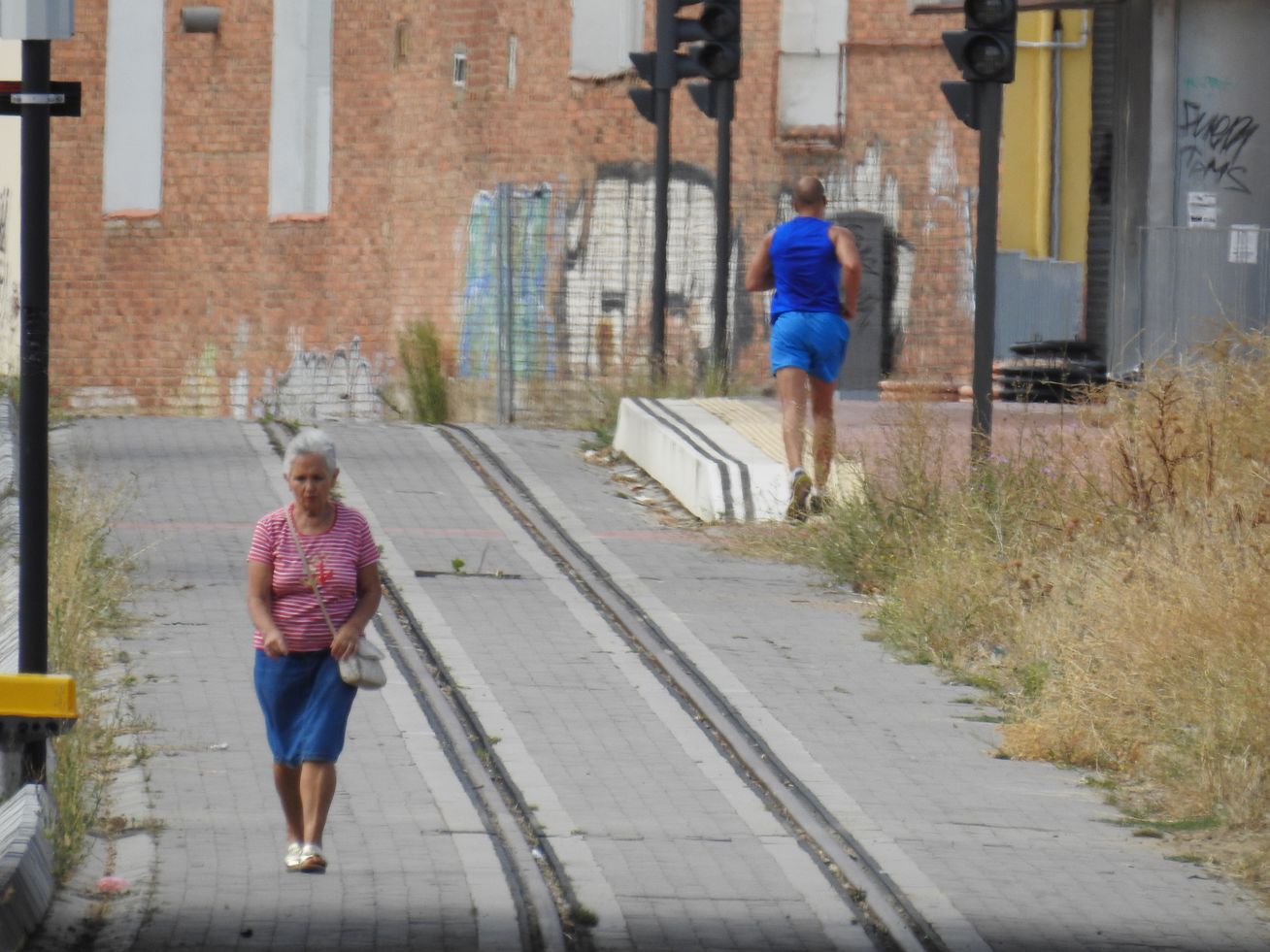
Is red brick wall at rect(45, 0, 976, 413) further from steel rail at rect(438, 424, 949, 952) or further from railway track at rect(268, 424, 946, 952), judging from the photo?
railway track at rect(268, 424, 946, 952)

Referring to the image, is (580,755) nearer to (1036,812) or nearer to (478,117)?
(1036,812)

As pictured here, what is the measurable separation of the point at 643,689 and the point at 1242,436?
3.86m

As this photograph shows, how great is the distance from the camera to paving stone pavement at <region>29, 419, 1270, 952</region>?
22.4 feet

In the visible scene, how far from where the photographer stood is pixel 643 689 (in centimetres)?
991

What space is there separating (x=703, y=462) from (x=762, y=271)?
129cm

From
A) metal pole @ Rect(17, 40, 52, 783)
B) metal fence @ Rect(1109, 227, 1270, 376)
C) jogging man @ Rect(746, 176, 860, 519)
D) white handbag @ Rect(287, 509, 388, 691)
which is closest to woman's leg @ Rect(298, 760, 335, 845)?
white handbag @ Rect(287, 509, 388, 691)

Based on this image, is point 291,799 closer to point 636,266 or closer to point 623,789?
point 623,789

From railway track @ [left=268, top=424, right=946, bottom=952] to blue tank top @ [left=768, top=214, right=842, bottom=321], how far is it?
6.79 feet

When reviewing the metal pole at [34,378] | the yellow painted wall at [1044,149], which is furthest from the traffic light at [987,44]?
the yellow painted wall at [1044,149]

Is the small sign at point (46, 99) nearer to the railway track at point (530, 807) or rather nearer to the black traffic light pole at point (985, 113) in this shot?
the railway track at point (530, 807)

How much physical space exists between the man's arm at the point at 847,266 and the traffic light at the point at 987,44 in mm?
1281

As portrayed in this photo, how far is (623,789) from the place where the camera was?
8367 millimetres

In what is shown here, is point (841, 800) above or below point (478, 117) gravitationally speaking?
below

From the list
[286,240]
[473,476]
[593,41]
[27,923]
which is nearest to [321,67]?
[286,240]
